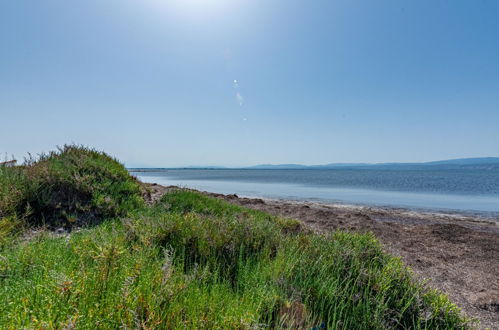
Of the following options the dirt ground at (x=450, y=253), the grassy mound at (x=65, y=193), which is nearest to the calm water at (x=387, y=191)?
the grassy mound at (x=65, y=193)

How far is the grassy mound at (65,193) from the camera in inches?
261

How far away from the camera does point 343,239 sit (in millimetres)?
6141

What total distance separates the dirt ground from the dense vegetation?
1.40 m

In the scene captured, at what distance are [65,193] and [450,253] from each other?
13345 millimetres

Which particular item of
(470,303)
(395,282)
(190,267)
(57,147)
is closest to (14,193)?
(57,147)

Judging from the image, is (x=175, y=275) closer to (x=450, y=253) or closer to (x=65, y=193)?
(x=65, y=193)

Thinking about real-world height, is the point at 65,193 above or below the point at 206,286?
above

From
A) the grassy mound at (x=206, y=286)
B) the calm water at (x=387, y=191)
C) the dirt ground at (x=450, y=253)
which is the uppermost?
the grassy mound at (x=206, y=286)

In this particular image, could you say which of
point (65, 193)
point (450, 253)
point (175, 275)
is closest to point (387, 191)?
point (450, 253)

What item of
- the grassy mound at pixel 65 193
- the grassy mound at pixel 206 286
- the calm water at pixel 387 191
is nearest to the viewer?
the grassy mound at pixel 206 286

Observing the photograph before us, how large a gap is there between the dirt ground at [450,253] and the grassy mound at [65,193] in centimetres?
259

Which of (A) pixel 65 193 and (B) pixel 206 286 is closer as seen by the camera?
(B) pixel 206 286

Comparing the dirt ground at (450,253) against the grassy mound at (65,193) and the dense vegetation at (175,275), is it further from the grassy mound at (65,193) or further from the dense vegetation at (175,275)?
the grassy mound at (65,193)

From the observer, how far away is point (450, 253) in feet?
30.1
